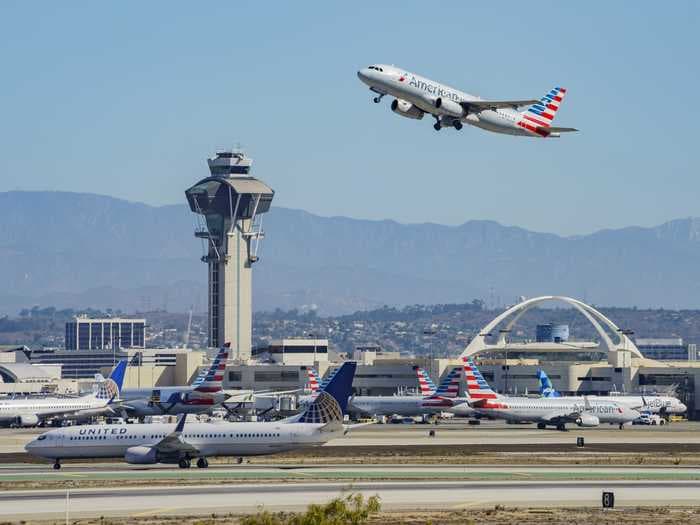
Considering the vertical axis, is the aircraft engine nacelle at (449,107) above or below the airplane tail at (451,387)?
above

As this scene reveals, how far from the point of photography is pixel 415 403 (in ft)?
611

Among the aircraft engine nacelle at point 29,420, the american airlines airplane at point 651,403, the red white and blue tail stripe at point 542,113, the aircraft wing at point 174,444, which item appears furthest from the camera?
the american airlines airplane at point 651,403

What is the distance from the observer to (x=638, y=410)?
181 metres

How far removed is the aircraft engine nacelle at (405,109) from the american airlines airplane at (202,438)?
18.4 m

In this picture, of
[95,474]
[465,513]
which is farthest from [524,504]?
[95,474]

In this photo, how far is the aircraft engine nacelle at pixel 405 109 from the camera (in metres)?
100

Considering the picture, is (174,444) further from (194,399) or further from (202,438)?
(194,399)

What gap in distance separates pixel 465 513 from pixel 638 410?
118m

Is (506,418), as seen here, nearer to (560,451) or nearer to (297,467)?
(560,451)

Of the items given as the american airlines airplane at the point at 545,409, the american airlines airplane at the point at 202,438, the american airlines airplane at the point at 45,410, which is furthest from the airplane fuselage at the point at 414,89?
the american airlines airplane at the point at 45,410

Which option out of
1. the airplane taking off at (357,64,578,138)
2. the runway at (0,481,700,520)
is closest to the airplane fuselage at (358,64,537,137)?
the airplane taking off at (357,64,578,138)

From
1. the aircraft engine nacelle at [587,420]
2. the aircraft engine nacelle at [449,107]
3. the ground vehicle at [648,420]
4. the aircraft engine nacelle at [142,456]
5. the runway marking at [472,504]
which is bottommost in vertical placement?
the ground vehicle at [648,420]

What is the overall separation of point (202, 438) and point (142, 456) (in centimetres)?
421

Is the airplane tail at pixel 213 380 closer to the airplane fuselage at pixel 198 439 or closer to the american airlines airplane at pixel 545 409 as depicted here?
the american airlines airplane at pixel 545 409
